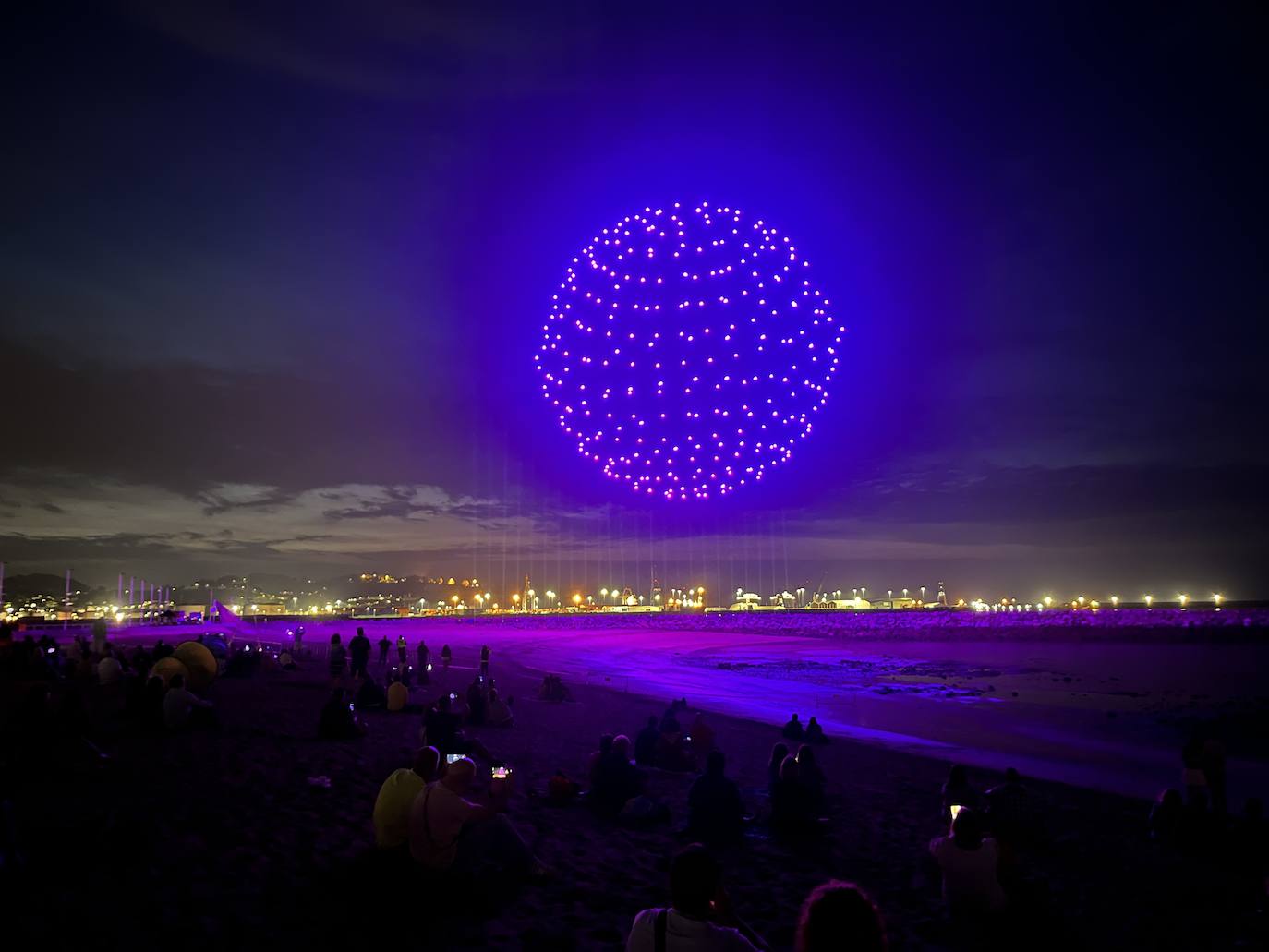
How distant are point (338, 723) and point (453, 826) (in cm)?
772

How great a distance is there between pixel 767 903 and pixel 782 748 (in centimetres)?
338

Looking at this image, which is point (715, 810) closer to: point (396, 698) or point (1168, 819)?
point (1168, 819)

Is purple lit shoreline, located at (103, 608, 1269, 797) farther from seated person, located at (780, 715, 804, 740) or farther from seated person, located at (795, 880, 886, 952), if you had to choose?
seated person, located at (795, 880, 886, 952)

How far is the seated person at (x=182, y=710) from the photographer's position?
40.1 feet

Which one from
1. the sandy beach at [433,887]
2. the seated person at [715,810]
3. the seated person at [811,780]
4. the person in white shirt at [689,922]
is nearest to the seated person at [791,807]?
the seated person at [811,780]

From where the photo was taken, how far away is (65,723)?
31.7ft

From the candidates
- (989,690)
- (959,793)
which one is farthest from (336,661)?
(989,690)

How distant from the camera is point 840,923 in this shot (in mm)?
2729

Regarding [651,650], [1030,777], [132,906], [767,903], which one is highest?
[132,906]

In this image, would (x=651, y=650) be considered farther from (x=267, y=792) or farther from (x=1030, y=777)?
(x=267, y=792)

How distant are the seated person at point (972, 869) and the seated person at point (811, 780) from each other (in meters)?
3.03

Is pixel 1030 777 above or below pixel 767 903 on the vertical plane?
below

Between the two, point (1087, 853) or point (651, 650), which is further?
point (651, 650)

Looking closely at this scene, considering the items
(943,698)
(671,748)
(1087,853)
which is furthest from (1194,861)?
(943,698)
